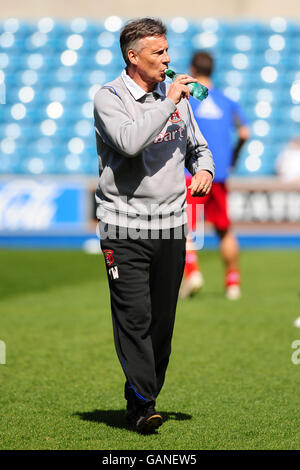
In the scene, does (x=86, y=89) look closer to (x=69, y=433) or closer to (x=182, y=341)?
(x=182, y=341)

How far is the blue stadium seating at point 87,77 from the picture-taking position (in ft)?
56.5

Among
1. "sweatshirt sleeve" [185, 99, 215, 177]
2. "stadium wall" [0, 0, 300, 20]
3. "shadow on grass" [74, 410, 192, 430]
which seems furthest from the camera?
"stadium wall" [0, 0, 300, 20]

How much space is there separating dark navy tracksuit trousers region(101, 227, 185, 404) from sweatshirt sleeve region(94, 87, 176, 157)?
44 cm

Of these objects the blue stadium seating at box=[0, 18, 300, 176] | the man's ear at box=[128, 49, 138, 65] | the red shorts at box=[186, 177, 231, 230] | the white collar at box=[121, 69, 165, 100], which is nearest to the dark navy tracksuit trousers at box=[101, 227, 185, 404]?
the white collar at box=[121, 69, 165, 100]

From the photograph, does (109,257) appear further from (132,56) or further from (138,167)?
(132,56)

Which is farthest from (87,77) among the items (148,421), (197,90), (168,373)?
(148,421)

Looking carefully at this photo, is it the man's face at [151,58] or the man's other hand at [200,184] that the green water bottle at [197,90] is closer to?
the man's face at [151,58]

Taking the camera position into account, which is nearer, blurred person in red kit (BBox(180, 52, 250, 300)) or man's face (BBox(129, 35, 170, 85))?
man's face (BBox(129, 35, 170, 85))

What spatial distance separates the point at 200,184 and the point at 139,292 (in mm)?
525

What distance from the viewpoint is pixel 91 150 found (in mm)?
17141

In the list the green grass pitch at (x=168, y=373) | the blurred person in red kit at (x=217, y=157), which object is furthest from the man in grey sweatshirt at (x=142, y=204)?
the blurred person in red kit at (x=217, y=157)

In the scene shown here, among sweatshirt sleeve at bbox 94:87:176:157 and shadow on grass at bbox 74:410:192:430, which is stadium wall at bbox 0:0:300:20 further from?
sweatshirt sleeve at bbox 94:87:176:157

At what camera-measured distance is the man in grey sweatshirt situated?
3.60 meters
